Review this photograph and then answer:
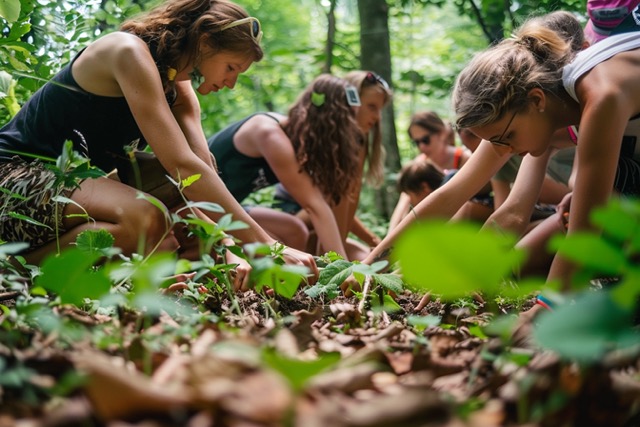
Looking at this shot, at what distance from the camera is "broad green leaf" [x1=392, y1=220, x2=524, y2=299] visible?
662 millimetres

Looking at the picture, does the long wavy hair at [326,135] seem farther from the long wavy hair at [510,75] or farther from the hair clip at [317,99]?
the long wavy hair at [510,75]

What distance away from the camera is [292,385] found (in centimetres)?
57

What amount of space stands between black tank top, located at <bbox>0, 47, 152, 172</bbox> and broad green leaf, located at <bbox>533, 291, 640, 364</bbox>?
7.11 feet

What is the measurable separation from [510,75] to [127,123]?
62.6 inches

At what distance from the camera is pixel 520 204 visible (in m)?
2.74

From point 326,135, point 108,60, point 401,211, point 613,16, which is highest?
point 613,16

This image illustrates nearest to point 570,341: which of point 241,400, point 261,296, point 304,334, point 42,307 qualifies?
point 241,400

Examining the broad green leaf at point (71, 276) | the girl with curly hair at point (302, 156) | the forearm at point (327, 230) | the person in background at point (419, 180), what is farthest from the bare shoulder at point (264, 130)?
the broad green leaf at point (71, 276)

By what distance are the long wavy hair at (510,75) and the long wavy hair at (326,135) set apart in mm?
1694

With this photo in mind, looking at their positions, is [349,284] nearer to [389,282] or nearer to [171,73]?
[389,282]

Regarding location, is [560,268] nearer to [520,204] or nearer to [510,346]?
[510,346]

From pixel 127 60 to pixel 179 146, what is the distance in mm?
393

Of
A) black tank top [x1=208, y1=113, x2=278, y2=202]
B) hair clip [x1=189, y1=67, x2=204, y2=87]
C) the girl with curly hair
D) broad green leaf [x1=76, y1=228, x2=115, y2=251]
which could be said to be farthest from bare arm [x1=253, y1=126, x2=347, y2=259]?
broad green leaf [x1=76, y1=228, x2=115, y2=251]

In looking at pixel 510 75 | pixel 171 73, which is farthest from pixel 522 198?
pixel 171 73
